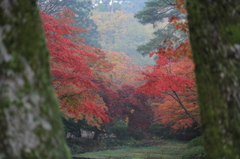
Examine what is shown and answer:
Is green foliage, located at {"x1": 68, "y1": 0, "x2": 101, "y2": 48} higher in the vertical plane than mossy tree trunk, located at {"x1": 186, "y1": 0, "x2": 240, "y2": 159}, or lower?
higher

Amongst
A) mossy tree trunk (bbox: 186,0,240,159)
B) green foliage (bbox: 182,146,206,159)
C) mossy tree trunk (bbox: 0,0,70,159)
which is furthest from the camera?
green foliage (bbox: 182,146,206,159)

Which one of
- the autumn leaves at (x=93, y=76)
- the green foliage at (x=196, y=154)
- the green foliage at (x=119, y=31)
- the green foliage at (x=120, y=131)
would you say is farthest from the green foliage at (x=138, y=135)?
the green foliage at (x=119, y=31)

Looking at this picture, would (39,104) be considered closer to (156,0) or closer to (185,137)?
(185,137)

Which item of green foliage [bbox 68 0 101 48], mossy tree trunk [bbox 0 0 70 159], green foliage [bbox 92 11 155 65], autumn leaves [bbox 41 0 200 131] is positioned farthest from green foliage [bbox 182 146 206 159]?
green foliage [bbox 92 11 155 65]

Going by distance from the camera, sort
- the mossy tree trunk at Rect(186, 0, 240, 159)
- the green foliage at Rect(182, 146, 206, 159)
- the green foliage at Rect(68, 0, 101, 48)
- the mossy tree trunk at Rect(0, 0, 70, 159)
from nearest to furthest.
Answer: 1. the mossy tree trunk at Rect(0, 0, 70, 159)
2. the mossy tree trunk at Rect(186, 0, 240, 159)
3. the green foliage at Rect(182, 146, 206, 159)
4. the green foliage at Rect(68, 0, 101, 48)

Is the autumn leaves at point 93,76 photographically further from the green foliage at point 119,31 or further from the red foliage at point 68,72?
the green foliage at point 119,31

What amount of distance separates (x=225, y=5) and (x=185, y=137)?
1608 cm

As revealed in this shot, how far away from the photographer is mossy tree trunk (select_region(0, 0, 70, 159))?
A: 1.57 m

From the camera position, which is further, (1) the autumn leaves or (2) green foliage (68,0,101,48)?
(2) green foliage (68,0,101,48)

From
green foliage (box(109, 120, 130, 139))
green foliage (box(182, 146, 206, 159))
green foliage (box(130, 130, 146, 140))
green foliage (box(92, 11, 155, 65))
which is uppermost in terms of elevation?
green foliage (box(92, 11, 155, 65))

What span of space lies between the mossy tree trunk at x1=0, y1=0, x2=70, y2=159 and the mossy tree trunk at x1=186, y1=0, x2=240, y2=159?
1160 millimetres

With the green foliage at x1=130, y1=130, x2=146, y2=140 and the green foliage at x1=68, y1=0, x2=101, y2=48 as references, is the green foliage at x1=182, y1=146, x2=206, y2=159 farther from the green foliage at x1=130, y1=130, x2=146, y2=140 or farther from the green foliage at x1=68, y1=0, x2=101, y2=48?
the green foliage at x1=68, y1=0, x2=101, y2=48

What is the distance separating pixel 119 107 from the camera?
15062 millimetres

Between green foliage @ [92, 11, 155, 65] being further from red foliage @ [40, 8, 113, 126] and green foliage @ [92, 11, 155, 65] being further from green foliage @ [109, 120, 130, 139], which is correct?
red foliage @ [40, 8, 113, 126]
